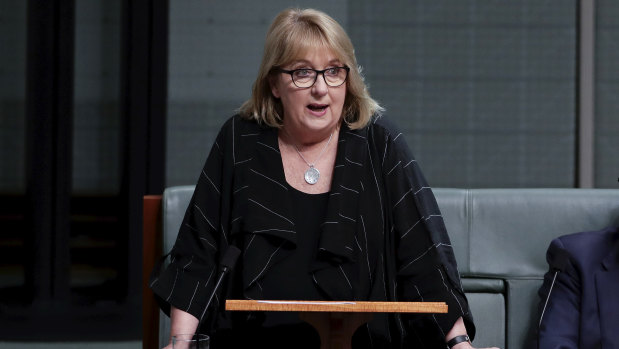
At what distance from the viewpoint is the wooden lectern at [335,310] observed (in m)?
1.41

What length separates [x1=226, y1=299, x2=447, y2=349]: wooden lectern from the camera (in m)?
1.41

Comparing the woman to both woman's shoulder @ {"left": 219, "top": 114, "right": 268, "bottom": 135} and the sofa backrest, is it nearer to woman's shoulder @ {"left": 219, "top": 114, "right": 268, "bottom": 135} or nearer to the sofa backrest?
woman's shoulder @ {"left": 219, "top": 114, "right": 268, "bottom": 135}

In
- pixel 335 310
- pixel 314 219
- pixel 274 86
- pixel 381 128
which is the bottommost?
pixel 335 310

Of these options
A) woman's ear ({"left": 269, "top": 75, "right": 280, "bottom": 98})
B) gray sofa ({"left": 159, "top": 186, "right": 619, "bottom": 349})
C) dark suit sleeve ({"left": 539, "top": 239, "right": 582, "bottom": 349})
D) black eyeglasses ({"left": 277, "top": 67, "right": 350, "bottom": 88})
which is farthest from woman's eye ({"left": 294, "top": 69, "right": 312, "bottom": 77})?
dark suit sleeve ({"left": 539, "top": 239, "right": 582, "bottom": 349})

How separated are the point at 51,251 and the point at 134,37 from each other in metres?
1.11

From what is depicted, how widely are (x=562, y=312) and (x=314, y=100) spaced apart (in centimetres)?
81

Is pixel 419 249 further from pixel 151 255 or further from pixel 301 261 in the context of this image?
pixel 151 255

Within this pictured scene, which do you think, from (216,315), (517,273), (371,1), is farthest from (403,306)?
(371,1)

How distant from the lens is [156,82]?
4078 mm

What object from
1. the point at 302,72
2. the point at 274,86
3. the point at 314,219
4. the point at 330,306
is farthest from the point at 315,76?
the point at 330,306

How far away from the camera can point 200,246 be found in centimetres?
213

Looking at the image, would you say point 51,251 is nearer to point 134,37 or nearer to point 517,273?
point 134,37

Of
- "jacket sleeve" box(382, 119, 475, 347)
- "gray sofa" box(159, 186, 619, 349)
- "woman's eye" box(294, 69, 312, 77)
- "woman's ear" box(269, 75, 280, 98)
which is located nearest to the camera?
"jacket sleeve" box(382, 119, 475, 347)

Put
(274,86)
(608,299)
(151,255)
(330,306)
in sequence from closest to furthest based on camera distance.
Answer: (330,306) < (608,299) < (274,86) < (151,255)
